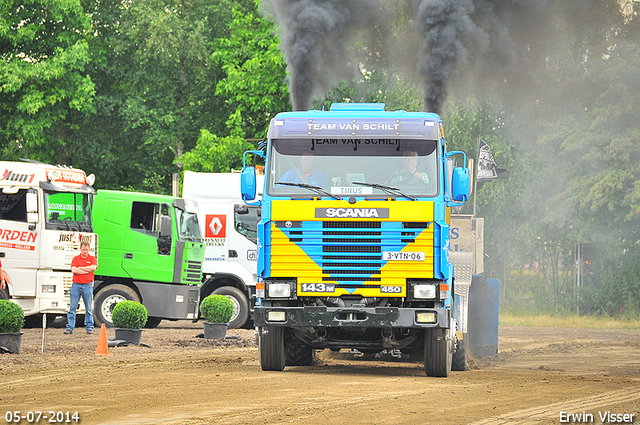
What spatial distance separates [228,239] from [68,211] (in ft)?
13.3

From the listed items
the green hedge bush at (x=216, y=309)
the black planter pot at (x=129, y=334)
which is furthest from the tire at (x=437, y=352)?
the green hedge bush at (x=216, y=309)

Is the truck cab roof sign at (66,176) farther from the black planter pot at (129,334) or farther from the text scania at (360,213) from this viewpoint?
the text scania at (360,213)

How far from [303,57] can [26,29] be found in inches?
568

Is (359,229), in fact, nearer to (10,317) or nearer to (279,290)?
(279,290)

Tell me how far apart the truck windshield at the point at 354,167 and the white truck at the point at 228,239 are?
10.1 metres

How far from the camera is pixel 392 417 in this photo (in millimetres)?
8789

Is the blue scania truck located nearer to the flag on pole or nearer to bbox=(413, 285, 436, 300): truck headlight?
bbox=(413, 285, 436, 300): truck headlight

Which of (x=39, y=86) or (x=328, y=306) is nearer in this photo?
(x=328, y=306)

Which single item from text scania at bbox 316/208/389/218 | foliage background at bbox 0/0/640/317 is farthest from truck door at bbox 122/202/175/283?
text scania at bbox 316/208/389/218

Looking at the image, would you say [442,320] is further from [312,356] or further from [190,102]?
[190,102]

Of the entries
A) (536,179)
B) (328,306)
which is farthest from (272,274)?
(536,179)

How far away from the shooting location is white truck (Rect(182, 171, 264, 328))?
2245cm

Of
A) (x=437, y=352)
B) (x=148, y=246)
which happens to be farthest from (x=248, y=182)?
(x=148, y=246)

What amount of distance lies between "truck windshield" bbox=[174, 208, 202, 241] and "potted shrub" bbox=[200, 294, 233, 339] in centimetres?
318
